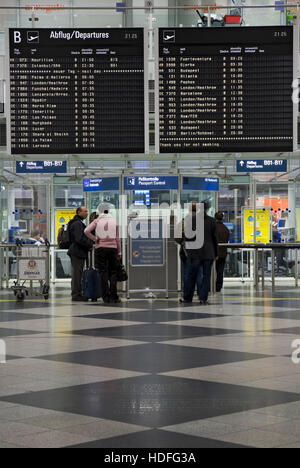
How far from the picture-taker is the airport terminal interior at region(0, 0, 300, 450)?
5422mm

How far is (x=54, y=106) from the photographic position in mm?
14406

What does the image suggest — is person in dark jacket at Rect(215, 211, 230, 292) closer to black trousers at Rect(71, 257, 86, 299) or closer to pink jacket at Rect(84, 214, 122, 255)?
black trousers at Rect(71, 257, 86, 299)

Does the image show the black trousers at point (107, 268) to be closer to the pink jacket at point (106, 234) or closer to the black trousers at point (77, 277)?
the pink jacket at point (106, 234)

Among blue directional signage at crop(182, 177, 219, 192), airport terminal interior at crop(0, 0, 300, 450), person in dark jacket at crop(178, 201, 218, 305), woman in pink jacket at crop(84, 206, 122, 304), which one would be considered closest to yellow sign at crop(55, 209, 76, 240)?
airport terminal interior at crop(0, 0, 300, 450)

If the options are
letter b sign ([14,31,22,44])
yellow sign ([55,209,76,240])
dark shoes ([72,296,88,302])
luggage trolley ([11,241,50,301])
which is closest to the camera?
letter b sign ([14,31,22,44])

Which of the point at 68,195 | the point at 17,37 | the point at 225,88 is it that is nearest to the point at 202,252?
the point at 225,88

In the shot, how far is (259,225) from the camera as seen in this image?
24.5 meters

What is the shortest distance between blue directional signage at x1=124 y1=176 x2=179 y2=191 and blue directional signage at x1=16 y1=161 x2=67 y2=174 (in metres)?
3.83

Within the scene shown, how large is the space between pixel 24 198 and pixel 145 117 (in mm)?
11415

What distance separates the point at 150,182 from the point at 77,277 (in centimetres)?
332

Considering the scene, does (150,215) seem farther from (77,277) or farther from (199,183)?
(199,183)

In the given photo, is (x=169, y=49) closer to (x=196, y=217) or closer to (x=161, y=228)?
(x=196, y=217)
